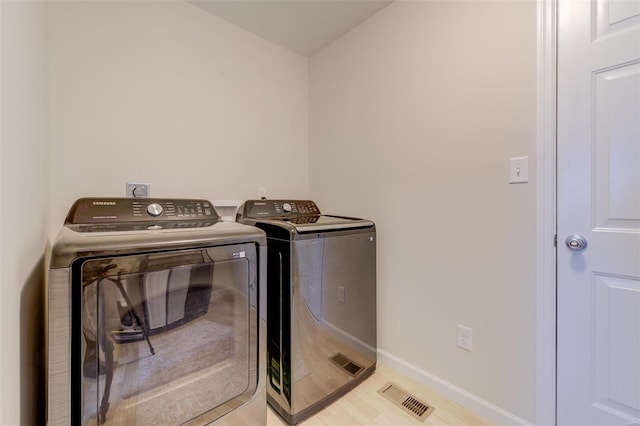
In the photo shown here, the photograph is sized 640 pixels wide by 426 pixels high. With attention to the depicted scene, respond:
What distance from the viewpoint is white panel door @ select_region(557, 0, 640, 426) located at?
1.07 meters

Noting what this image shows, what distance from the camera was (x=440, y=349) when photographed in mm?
1612

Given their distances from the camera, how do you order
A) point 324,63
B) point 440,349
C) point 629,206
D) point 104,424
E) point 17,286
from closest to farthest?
point 17,286
point 104,424
point 629,206
point 440,349
point 324,63

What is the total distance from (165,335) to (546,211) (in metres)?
1.66

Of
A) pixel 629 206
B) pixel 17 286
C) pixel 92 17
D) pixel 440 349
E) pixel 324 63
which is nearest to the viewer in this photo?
pixel 17 286

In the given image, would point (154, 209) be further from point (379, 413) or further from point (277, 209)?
point (379, 413)

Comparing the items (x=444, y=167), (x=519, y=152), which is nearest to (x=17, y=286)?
(x=444, y=167)

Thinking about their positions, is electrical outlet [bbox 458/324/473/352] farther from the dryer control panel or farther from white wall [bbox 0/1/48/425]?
white wall [bbox 0/1/48/425]

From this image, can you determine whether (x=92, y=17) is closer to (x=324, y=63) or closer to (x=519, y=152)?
(x=324, y=63)

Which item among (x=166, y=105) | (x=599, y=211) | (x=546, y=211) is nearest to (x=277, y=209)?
(x=166, y=105)

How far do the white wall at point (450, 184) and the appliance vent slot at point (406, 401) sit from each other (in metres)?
0.16

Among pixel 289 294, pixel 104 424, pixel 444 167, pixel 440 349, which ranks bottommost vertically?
pixel 440 349

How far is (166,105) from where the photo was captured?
5.74 feet

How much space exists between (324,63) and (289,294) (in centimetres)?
192

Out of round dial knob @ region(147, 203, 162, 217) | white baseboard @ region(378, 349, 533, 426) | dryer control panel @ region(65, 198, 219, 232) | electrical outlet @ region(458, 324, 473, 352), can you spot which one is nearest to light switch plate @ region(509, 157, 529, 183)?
electrical outlet @ region(458, 324, 473, 352)
